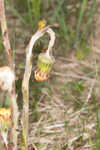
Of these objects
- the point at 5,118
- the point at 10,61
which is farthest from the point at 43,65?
the point at 5,118

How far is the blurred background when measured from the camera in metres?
1.74

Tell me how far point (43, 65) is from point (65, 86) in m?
0.90

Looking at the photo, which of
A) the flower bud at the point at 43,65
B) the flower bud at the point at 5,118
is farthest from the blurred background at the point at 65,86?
the flower bud at the point at 5,118

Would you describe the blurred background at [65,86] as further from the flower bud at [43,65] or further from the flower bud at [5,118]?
the flower bud at [5,118]

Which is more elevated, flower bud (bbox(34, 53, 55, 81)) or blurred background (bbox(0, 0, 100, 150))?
flower bud (bbox(34, 53, 55, 81))

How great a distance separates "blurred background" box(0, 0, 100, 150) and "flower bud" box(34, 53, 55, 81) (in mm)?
98

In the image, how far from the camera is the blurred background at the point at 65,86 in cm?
174

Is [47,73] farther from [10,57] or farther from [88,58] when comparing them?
[88,58]

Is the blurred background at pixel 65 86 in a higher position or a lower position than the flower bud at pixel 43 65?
lower

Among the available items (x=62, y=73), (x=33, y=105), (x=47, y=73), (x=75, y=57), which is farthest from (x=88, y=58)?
(x=47, y=73)

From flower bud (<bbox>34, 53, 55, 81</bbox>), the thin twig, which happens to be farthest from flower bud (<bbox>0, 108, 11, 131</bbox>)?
flower bud (<bbox>34, 53, 55, 81</bbox>)

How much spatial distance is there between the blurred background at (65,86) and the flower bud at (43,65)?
10 centimetres

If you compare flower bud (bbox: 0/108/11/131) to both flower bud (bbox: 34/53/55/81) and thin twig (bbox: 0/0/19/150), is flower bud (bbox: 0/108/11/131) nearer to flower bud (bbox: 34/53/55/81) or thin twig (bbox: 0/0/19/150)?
thin twig (bbox: 0/0/19/150)

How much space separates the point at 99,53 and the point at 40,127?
3.06 ft
